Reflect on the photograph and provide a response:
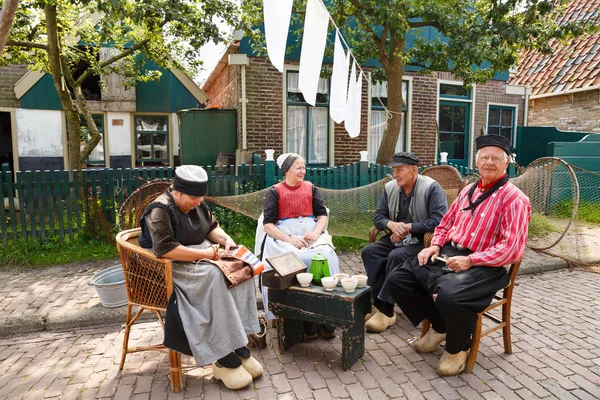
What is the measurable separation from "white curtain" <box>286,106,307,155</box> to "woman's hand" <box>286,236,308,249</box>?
18.6ft

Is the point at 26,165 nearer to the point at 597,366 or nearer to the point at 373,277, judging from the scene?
the point at 373,277

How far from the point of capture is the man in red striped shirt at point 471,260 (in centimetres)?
285

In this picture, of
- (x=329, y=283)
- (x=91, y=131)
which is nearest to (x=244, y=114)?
(x=91, y=131)

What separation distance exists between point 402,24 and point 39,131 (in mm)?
9203

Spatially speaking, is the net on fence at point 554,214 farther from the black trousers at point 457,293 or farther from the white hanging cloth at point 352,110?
the black trousers at point 457,293

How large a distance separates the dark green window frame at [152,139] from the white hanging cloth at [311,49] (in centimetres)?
866

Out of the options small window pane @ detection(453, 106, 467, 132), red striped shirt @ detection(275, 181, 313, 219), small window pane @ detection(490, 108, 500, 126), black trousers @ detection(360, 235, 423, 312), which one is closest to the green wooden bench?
black trousers @ detection(360, 235, 423, 312)

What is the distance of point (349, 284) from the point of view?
2953mm

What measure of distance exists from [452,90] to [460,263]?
9.13 meters

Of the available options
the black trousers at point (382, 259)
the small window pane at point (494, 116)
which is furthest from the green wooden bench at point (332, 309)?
the small window pane at point (494, 116)

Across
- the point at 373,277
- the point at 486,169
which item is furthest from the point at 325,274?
the point at 486,169

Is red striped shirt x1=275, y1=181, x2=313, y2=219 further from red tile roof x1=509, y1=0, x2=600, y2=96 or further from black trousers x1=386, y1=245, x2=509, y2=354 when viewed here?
red tile roof x1=509, y1=0, x2=600, y2=96

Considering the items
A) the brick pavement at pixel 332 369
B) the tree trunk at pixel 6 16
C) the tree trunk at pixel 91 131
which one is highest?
the tree trunk at pixel 6 16

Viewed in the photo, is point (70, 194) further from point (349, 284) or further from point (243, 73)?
point (349, 284)
